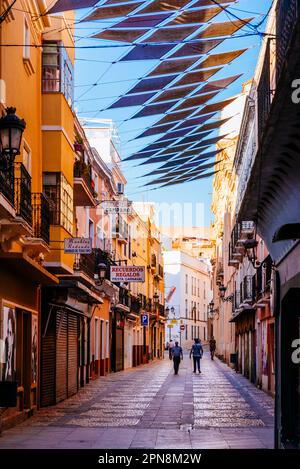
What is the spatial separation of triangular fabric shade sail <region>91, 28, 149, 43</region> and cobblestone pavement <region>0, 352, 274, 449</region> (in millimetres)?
6403

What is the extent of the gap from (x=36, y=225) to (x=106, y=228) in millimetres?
21207

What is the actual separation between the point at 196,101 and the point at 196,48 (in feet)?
5.82

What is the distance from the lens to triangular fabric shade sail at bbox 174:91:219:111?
47.3 ft

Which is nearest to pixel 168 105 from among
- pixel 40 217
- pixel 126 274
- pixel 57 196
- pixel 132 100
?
pixel 132 100

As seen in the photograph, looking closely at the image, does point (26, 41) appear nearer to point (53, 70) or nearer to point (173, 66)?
point (53, 70)

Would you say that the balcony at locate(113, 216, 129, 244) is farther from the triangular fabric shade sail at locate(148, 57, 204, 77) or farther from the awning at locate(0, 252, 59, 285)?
the triangular fabric shade sail at locate(148, 57, 204, 77)

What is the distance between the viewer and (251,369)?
33.2 m

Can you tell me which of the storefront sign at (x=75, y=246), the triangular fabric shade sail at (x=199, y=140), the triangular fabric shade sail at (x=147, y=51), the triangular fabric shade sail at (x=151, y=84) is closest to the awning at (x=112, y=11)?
the triangular fabric shade sail at (x=147, y=51)

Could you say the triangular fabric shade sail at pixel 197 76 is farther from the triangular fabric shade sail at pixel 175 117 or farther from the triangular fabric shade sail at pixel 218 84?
the triangular fabric shade sail at pixel 175 117

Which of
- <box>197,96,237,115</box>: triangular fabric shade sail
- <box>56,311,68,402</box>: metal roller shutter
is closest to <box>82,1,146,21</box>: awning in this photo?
<box>197,96,237,115</box>: triangular fabric shade sail

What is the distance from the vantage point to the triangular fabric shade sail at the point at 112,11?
1155cm

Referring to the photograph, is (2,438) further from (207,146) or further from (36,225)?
(207,146)

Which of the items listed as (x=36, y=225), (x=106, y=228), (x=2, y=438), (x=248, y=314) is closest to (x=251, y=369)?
(x=248, y=314)

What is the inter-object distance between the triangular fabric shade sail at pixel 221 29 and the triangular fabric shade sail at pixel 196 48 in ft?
0.52
